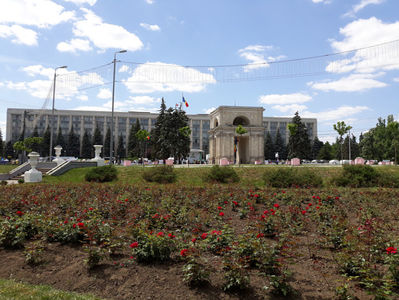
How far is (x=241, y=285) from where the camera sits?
426 centimetres

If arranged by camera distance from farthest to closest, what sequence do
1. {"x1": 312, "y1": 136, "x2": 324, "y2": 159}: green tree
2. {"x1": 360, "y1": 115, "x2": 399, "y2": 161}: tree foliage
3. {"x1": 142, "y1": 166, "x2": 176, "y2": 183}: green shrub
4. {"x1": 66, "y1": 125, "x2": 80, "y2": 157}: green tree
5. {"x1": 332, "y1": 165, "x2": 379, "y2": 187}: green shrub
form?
{"x1": 312, "y1": 136, "x2": 324, "y2": 159}: green tree, {"x1": 66, "y1": 125, "x2": 80, "y2": 157}: green tree, {"x1": 360, "y1": 115, "x2": 399, "y2": 161}: tree foliage, {"x1": 142, "y1": 166, "x2": 176, "y2": 183}: green shrub, {"x1": 332, "y1": 165, "x2": 379, "y2": 187}: green shrub

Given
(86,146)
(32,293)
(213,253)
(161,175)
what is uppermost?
(86,146)

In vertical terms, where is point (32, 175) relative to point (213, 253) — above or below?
above

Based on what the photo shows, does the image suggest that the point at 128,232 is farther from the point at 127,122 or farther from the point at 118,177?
the point at 127,122

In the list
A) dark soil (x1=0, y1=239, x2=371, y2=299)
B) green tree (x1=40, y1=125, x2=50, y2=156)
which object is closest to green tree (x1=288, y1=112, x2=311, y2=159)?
dark soil (x1=0, y1=239, x2=371, y2=299)

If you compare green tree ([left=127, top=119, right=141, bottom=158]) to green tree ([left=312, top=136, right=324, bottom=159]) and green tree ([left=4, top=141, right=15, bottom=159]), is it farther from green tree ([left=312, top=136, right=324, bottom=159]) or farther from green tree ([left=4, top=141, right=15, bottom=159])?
green tree ([left=312, top=136, right=324, bottom=159])

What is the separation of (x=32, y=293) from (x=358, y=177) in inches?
602

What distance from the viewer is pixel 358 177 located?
15242mm

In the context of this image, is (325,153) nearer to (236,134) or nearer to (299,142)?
(299,142)

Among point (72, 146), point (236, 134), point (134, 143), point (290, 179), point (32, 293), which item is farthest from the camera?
point (72, 146)

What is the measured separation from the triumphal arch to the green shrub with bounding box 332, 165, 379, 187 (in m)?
33.3

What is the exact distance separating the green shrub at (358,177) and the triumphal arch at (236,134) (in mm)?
33286

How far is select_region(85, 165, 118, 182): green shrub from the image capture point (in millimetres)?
20047

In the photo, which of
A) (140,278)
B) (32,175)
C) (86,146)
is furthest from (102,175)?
(86,146)
